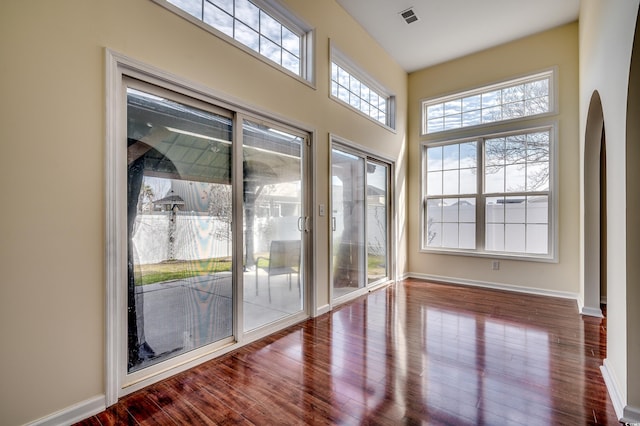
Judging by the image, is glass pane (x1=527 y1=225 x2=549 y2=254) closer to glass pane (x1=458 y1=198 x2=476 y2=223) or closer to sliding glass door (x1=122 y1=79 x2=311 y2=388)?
glass pane (x1=458 y1=198 x2=476 y2=223)

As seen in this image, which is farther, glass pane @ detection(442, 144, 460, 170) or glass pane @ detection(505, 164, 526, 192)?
glass pane @ detection(442, 144, 460, 170)

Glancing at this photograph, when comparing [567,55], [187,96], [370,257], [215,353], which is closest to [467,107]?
[567,55]

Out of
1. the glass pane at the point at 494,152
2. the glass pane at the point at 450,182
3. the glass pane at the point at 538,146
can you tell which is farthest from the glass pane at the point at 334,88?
the glass pane at the point at 538,146

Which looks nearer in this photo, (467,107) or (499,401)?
(499,401)

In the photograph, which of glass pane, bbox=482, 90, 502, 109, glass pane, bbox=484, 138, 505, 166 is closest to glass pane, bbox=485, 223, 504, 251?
glass pane, bbox=484, 138, 505, 166

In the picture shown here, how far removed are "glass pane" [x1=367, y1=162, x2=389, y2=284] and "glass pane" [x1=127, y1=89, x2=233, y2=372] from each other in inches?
99.6

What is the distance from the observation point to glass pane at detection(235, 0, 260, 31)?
2.74m

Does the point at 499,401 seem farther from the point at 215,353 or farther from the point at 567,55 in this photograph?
the point at 567,55

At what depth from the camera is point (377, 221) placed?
490cm

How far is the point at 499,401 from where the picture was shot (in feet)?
6.21

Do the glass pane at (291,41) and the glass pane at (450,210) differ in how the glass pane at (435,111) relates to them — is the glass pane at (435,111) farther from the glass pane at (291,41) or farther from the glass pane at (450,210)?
the glass pane at (291,41)

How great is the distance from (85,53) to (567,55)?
214 inches

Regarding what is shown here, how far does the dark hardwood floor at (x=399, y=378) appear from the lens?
177 centimetres

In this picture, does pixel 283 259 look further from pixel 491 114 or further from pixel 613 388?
pixel 491 114
